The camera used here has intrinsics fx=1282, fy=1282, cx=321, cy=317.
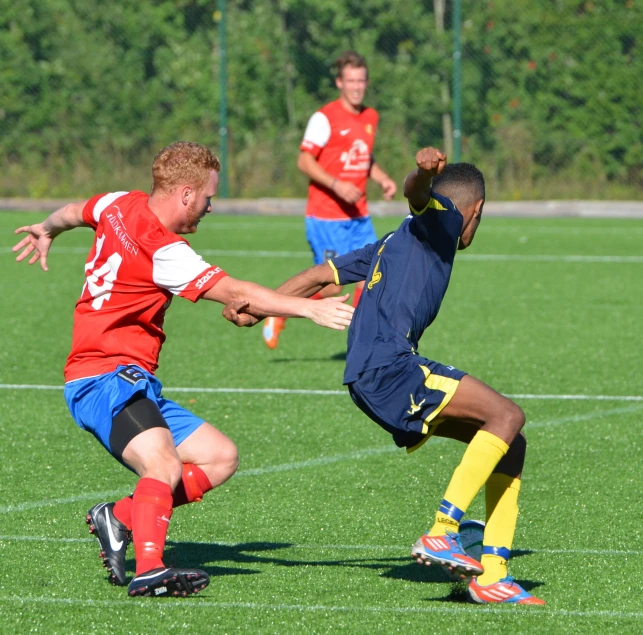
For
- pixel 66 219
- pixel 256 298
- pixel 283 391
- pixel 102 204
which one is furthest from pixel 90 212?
pixel 283 391

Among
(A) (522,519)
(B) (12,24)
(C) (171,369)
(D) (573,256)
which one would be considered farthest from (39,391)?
(B) (12,24)

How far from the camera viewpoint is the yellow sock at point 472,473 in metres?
4.53

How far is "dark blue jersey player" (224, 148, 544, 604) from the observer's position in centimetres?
455

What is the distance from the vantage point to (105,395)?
4684 millimetres

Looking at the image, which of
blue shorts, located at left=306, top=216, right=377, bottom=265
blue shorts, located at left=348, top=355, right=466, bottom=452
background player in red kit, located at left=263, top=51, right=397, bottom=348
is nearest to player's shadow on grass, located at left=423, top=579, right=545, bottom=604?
blue shorts, located at left=348, top=355, right=466, bottom=452

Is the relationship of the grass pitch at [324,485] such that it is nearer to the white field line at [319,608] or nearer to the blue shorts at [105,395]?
the white field line at [319,608]

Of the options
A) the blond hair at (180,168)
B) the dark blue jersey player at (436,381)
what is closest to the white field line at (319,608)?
the dark blue jersey player at (436,381)

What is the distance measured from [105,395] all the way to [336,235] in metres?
5.97

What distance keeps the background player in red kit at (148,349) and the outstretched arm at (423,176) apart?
455 millimetres

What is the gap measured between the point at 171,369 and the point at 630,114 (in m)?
15.4

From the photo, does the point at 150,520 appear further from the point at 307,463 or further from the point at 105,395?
the point at 307,463

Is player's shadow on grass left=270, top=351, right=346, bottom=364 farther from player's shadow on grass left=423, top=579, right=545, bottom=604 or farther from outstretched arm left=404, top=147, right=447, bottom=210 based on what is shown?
outstretched arm left=404, top=147, right=447, bottom=210

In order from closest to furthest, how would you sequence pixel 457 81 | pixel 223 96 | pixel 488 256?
pixel 488 256 < pixel 457 81 < pixel 223 96

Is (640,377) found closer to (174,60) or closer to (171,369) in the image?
(171,369)
